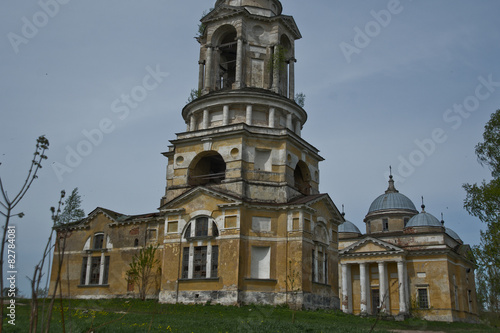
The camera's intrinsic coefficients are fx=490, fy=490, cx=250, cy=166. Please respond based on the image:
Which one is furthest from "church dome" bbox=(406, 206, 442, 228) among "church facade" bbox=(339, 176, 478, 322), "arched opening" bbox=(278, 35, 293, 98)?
"arched opening" bbox=(278, 35, 293, 98)

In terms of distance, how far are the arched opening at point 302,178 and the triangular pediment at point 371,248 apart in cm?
1459

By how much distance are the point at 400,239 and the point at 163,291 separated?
26.6 metres

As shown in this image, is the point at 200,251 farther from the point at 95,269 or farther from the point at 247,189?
the point at 95,269

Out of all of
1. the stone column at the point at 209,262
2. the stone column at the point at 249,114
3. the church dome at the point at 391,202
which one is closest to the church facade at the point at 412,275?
the church dome at the point at 391,202

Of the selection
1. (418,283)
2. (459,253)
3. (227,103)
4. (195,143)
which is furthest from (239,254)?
(459,253)

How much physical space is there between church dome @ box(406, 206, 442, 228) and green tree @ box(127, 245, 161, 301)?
98.6 ft

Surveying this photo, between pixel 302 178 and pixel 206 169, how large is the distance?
6815 mm

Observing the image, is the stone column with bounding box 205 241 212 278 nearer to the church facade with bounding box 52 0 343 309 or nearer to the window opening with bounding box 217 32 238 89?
the church facade with bounding box 52 0 343 309

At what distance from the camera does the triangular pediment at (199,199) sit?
29.4 metres

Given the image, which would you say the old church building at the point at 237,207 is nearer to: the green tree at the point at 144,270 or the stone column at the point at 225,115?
the stone column at the point at 225,115

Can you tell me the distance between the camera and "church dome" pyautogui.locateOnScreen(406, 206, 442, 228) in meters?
50.5

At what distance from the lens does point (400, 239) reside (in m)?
47.5

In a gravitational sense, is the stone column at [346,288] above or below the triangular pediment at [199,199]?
below

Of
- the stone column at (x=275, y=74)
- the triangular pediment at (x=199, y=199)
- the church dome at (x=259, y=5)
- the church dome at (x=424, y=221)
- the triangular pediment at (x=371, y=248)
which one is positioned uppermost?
the church dome at (x=259, y=5)
